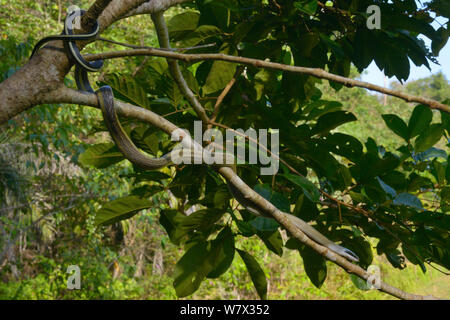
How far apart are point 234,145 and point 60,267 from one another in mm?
3786

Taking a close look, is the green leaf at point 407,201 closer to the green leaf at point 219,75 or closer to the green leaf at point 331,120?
the green leaf at point 331,120

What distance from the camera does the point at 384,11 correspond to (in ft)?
2.72

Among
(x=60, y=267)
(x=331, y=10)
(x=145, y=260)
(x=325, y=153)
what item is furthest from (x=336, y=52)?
(x=145, y=260)

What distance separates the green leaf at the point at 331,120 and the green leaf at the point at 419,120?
133 millimetres

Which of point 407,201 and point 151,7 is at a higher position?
point 151,7

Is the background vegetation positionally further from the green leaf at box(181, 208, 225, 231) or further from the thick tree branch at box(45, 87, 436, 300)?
the thick tree branch at box(45, 87, 436, 300)

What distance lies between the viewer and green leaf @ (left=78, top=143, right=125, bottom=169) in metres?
0.93

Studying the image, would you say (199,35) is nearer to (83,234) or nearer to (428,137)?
(428,137)

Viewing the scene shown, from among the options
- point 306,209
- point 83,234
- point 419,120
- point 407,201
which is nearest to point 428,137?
point 419,120

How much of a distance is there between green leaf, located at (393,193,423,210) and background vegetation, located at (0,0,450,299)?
253 centimetres

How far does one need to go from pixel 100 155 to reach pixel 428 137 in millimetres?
699

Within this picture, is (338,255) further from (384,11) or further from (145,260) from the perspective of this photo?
(145,260)

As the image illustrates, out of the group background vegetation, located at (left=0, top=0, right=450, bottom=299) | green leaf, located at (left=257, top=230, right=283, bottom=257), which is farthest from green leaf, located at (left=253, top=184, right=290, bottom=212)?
background vegetation, located at (left=0, top=0, right=450, bottom=299)

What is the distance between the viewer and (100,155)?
0.94 meters
